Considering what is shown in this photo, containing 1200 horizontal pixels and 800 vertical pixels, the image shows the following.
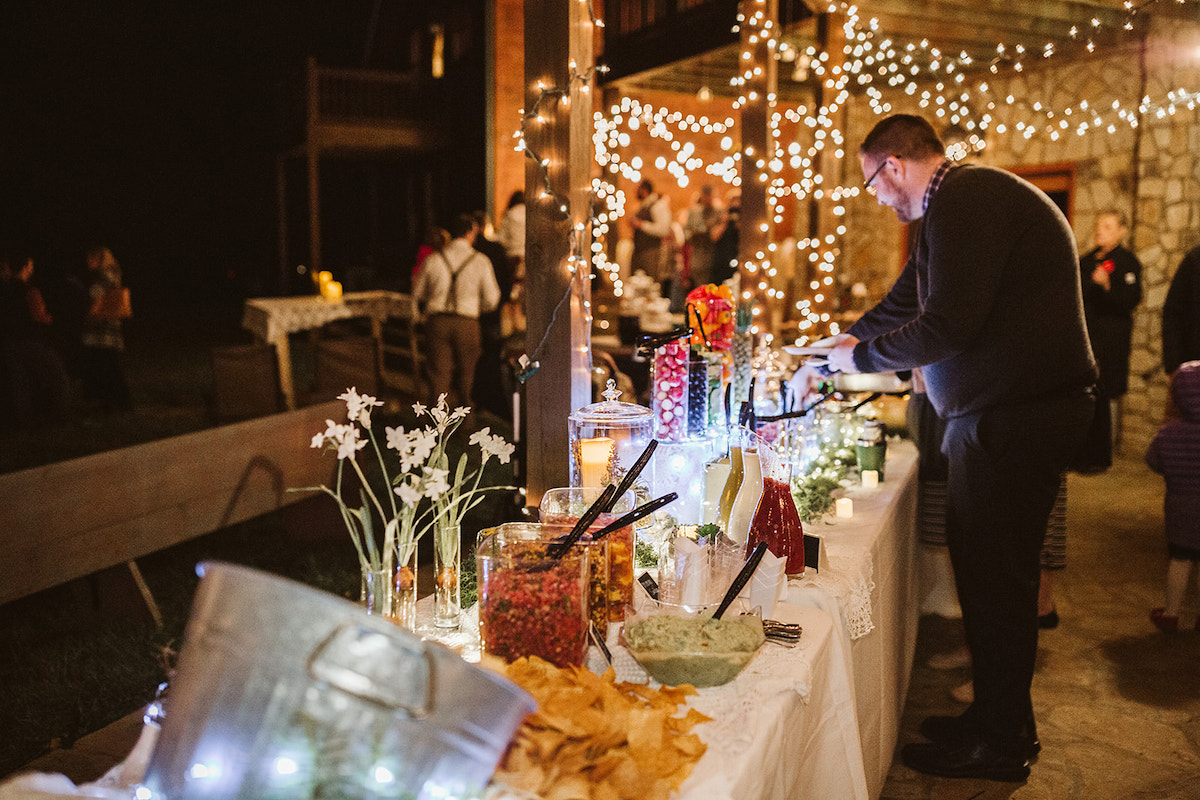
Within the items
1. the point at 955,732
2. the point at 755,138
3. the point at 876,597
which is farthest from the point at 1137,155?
the point at 876,597

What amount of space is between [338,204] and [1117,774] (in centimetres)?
2094

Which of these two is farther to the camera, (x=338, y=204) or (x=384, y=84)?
(x=338, y=204)

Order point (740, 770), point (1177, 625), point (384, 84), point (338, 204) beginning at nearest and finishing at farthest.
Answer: point (740, 770) < point (1177, 625) < point (384, 84) < point (338, 204)

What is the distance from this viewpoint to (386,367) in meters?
9.12

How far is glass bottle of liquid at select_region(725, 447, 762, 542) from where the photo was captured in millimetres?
2033

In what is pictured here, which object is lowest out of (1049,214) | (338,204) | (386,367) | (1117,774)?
(1117,774)

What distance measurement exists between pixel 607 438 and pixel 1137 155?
260 inches

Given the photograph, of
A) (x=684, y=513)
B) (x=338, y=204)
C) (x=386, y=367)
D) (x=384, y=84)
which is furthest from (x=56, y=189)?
(x=684, y=513)

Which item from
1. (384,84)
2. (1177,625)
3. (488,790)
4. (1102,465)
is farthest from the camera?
(384,84)

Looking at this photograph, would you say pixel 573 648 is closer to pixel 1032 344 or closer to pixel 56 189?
pixel 1032 344

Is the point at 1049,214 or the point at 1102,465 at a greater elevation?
the point at 1049,214

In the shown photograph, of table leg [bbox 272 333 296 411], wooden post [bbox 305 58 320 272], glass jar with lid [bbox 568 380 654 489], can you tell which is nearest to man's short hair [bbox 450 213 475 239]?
table leg [bbox 272 333 296 411]

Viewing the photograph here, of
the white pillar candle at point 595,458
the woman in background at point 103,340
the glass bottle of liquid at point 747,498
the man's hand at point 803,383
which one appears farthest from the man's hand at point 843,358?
Result: the woman in background at point 103,340

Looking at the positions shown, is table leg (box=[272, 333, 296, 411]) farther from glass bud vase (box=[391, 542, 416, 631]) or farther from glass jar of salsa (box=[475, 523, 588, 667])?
glass jar of salsa (box=[475, 523, 588, 667])
